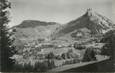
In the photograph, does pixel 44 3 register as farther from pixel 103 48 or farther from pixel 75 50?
pixel 103 48

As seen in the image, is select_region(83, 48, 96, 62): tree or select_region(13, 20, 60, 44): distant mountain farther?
select_region(13, 20, 60, 44): distant mountain

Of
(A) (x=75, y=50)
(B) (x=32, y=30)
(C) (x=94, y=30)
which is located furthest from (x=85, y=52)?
(B) (x=32, y=30)

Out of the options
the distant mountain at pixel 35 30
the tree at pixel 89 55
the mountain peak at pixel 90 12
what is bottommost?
the tree at pixel 89 55

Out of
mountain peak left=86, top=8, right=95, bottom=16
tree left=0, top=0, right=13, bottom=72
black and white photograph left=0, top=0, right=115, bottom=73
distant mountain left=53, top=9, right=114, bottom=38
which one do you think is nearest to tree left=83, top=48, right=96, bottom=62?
black and white photograph left=0, top=0, right=115, bottom=73

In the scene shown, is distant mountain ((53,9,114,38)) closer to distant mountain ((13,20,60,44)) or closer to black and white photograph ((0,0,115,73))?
black and white photograph ((0,0,115,73))

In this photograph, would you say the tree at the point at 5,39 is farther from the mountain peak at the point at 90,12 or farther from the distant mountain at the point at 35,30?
A: the mountain peak at the point at 90,12

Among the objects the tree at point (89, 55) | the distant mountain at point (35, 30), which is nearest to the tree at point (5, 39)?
the distant mountain at point (35, 30)

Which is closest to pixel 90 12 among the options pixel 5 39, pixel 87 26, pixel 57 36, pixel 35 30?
pixel 87 26
